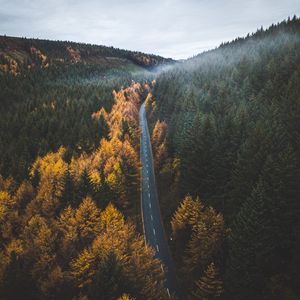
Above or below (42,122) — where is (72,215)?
below

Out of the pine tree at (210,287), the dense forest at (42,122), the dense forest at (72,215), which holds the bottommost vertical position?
the pine tree at (210,287)

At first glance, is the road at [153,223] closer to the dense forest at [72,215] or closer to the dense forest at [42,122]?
the dense forest at [72,215]

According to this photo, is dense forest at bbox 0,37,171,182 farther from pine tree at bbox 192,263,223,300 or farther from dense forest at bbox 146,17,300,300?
pine tree at bbox 192,263,223,300

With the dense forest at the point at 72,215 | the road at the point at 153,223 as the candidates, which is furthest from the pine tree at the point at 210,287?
the dense forest at the point at 72,215

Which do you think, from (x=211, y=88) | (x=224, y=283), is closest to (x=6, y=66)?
(x=211, y=88)

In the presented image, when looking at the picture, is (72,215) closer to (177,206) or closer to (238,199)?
(177,206)

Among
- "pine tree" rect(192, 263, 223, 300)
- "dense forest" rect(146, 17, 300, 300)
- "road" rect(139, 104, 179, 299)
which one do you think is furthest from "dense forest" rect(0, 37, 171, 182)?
"pine tree" rect(192, 263, 223, 300)

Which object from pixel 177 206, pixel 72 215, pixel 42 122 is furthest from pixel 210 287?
pixel 42 122

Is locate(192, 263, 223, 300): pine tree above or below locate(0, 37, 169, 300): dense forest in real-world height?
below
